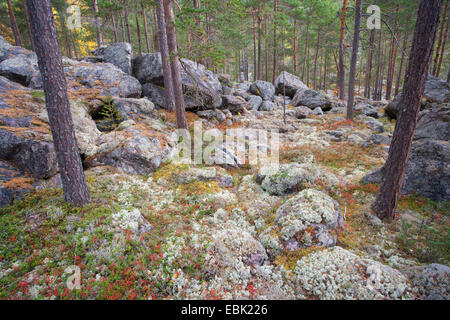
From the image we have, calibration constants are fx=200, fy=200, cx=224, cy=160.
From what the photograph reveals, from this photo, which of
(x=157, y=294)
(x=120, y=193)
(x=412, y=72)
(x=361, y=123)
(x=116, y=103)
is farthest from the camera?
(x=361, y=123)

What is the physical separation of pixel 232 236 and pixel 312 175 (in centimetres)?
549

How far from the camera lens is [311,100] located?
26578 mm

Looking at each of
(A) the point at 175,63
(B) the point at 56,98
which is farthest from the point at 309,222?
(A) the point at 175,63

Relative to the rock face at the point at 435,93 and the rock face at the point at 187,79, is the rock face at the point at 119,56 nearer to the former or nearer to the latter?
the rock face at the point at 187,79

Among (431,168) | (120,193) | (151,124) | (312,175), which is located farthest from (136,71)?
(431,168)

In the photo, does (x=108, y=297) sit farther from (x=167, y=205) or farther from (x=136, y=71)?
(x=136, y=71)

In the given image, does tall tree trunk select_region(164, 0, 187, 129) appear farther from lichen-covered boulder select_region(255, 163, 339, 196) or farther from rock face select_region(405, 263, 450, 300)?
rock face select_region(405, 263, 450, 300)

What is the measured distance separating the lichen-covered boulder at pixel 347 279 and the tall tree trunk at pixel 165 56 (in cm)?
1435

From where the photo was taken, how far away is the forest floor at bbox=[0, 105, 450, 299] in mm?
Result: 4852

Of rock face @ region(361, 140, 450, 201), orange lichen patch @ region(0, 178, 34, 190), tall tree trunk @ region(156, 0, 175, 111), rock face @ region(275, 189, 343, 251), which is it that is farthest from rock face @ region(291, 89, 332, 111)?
orange lichen patch @ region(0, 178, 34, 190)

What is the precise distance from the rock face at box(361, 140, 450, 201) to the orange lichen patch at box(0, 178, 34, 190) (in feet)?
43.9

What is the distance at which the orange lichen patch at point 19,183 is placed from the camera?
22.4 feet

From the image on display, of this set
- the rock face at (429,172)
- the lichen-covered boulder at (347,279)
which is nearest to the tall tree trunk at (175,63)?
the lichen-covered boulder at (347,279)

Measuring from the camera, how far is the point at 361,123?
64.5 ft
